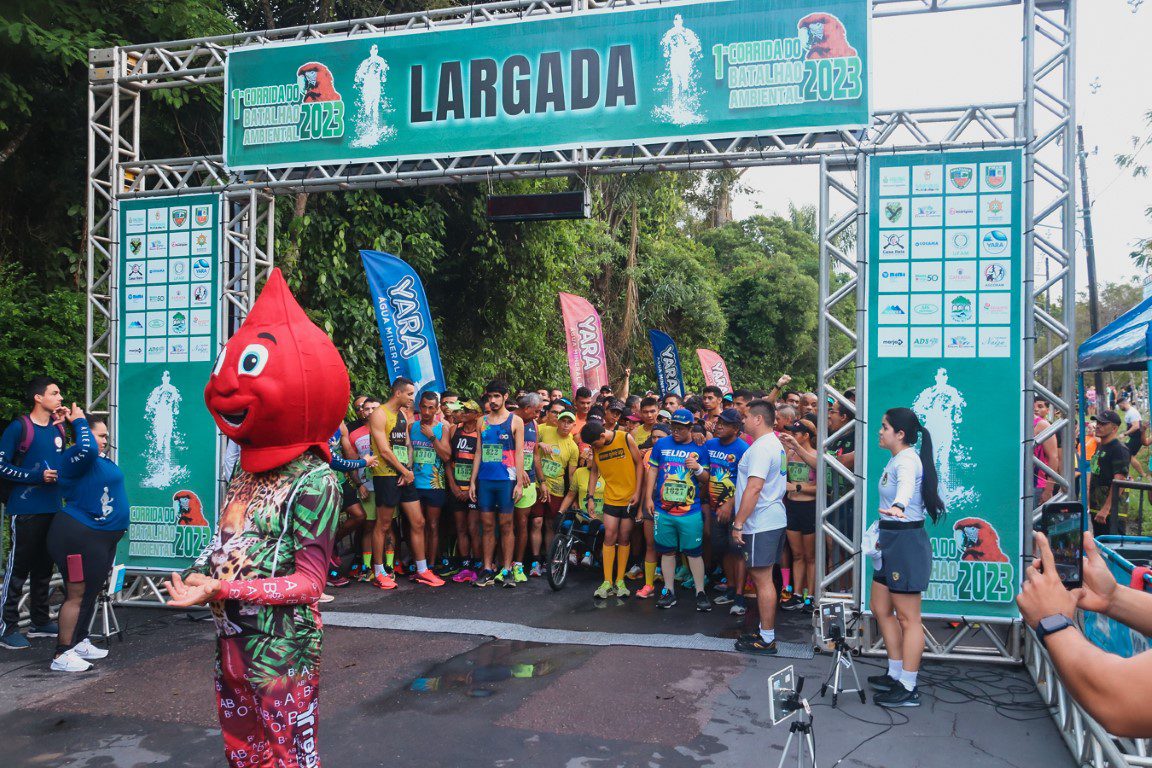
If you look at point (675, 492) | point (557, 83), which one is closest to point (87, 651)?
point (675, 492)

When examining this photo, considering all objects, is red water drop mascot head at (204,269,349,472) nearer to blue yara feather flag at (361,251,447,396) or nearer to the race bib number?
the race bib number

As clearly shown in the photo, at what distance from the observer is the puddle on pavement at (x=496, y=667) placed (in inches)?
245

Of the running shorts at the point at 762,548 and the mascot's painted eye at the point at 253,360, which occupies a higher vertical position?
the mascot's painted eye at the point at 253,360

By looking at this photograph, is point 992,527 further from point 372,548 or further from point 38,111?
point 38,111

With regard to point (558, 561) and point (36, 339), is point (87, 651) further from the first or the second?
point (36, 339)

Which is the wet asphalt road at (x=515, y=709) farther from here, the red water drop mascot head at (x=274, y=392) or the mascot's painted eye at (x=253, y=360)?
the mascot's painted eye at (x=253, y=360)

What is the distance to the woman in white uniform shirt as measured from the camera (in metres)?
5.95

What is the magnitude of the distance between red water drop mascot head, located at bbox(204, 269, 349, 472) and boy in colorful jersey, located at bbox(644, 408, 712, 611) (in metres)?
5.27

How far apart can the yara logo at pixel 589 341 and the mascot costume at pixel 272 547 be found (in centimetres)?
1105

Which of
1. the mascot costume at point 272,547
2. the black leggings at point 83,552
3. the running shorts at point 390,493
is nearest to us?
the mascot costume at point 272,547

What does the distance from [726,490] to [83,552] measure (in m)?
5.43

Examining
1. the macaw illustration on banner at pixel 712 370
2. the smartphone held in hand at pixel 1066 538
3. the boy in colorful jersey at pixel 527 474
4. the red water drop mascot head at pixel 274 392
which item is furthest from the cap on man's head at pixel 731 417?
the macaw illustration on banner at pixel 712 370

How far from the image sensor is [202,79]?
28.5ft

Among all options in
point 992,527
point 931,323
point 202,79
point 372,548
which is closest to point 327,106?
point 202,79
